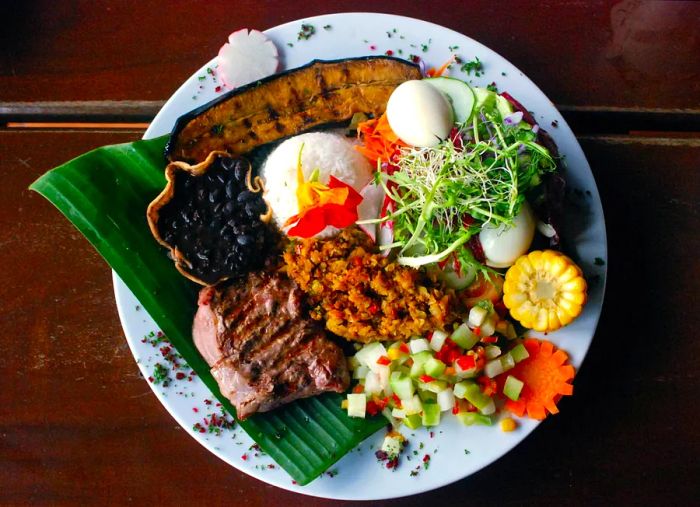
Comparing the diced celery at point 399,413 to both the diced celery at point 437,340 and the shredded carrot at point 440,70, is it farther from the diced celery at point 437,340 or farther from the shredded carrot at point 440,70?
the shredded carrot at point 440,70

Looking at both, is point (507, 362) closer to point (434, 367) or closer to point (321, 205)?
point (434, 367)

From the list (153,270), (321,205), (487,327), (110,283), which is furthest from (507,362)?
(110,283)

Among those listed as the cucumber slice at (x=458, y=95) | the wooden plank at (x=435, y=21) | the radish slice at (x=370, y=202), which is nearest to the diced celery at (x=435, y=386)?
the radish slice at (x=370, y=202)

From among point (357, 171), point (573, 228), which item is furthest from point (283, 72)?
point (573, 228)

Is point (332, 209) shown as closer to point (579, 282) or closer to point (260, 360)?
point (260, 360)

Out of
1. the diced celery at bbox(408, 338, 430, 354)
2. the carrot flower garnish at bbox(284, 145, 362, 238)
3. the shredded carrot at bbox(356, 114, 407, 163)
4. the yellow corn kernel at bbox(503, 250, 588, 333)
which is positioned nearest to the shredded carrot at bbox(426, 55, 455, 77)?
the shredded carrot at bbox(356, 114, 407, 163)
